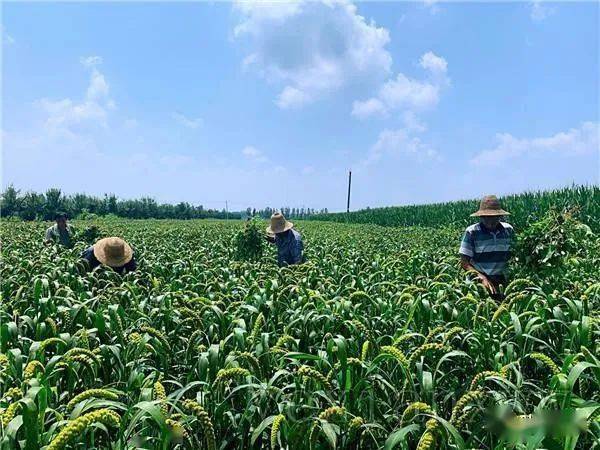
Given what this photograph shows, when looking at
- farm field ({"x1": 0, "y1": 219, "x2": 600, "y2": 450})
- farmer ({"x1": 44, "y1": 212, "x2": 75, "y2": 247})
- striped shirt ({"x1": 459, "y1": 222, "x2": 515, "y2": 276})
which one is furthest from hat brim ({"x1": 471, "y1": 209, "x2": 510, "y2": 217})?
farmer ({"x1": 44, "y1": 212, "x2": 75, "y2": 247})

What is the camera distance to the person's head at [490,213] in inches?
238

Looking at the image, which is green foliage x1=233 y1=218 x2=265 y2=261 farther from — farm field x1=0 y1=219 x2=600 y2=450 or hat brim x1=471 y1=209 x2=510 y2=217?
farm field x1=0 y1=219 x2=600 y2=450

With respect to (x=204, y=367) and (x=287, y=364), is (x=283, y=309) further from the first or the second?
(x=204, y=367)

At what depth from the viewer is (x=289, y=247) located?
8406 millimetres

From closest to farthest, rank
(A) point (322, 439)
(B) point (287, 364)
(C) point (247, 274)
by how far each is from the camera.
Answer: (A) point (322, 439)
(B) point (287, 364)
(C) point (247, 274)

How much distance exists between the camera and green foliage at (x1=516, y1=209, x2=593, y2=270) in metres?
5.39

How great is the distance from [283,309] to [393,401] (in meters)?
1.81

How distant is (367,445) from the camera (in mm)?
2012

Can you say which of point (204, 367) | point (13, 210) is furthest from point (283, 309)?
point (13, 210)

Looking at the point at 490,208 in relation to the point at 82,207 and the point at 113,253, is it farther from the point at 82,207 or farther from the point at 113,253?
the point at 82,207

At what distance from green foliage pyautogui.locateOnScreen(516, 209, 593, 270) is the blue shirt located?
142 inches

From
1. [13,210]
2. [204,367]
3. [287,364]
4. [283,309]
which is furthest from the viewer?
[13,210]

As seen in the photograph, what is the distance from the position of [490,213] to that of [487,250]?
0.46 metres

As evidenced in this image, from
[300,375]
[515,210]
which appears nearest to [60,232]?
[300,375]
